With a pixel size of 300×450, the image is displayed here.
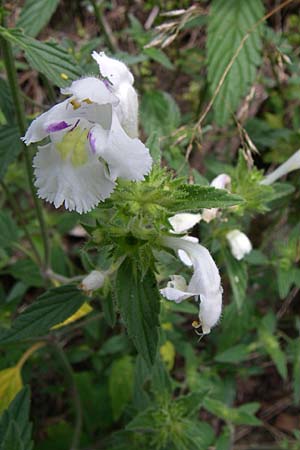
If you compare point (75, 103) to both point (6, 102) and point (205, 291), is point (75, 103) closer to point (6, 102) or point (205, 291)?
point (205, 291)

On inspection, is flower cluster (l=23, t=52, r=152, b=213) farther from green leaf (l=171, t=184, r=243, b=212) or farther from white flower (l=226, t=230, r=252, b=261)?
white flower (l=226, t=230, r=252, b=261)

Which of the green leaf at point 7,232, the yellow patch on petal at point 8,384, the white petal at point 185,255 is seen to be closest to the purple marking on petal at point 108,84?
the white petal at point 185,255

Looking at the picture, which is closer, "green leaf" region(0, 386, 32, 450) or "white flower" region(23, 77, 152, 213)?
"white flower" region(23, 77, 152, 213)

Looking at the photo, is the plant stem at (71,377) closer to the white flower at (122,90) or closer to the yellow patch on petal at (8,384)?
the yellow patch on petal at (8,384)

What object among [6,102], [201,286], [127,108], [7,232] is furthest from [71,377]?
[127,108]

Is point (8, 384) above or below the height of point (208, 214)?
below

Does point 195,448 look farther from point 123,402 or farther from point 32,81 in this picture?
point 32,81

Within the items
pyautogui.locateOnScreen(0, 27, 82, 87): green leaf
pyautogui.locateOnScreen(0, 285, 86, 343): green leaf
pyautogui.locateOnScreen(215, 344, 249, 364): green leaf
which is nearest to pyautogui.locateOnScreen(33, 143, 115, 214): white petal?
pyautogui.locateOnScreen(0, 27, 82, 87): green leaf
